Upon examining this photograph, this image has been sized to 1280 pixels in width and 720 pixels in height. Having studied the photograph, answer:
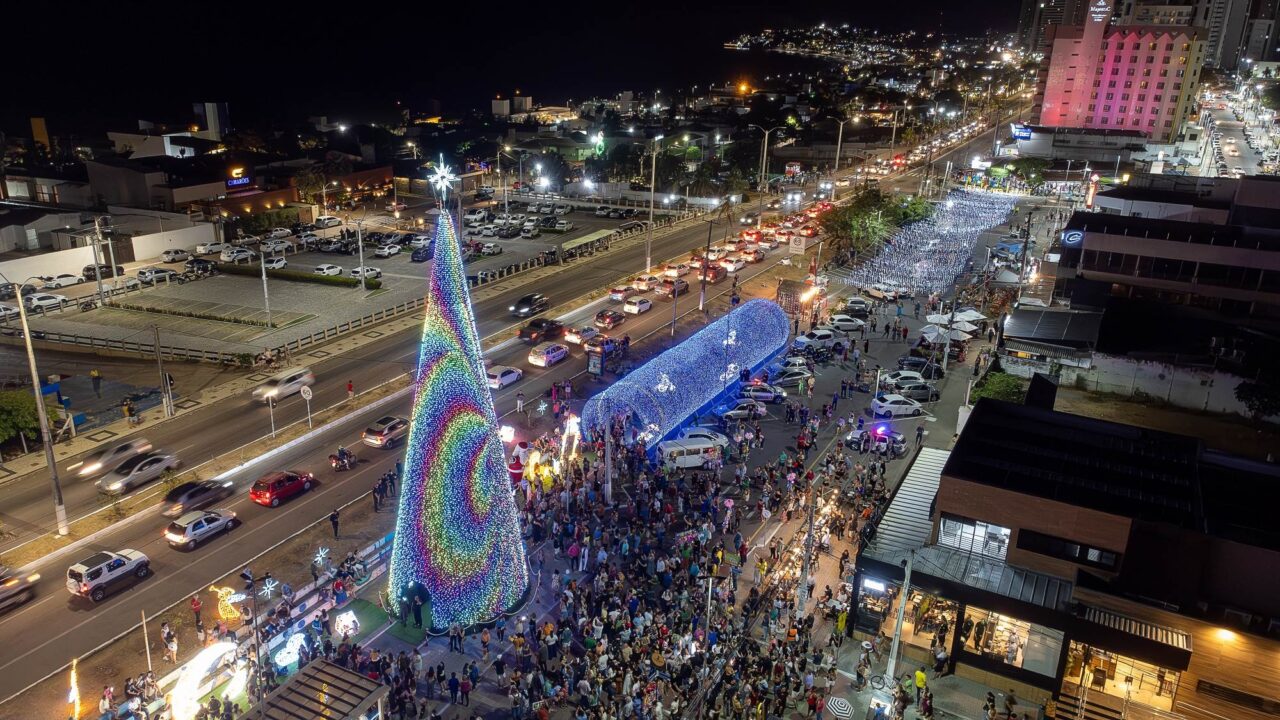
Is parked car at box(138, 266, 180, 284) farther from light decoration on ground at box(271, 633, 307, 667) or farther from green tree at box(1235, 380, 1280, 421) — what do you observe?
green tree at box(1235, 380, 1280, 421)

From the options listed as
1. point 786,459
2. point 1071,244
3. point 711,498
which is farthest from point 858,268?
point 711,498

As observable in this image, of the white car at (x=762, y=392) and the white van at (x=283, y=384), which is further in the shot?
the white car at (x=762, y=392)

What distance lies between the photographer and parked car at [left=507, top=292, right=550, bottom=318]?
172ft

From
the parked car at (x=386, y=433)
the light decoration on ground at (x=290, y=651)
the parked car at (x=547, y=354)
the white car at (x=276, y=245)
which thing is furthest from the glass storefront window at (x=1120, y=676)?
the white car at (x=276, y=245)

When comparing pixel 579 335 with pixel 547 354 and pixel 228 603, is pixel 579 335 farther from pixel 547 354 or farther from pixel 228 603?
pixel 228 603

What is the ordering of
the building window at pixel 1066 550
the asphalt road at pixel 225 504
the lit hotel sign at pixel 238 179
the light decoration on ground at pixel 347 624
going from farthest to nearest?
the lit hotel sign at pixel 238 179
the asphalt road at pixel 225 504
the building window at pixel 1066 550
the light decoration on ground at pixel 347 624

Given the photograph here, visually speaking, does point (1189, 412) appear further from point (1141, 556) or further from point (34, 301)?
point (34, 301)

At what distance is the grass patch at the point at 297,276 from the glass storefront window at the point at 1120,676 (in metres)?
49.7

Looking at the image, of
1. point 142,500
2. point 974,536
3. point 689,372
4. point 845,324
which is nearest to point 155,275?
point 142,500

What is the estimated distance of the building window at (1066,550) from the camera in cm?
2183

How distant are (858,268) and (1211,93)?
17867 cm

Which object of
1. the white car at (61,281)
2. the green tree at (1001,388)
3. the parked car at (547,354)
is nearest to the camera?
the green tree at (1001,388)

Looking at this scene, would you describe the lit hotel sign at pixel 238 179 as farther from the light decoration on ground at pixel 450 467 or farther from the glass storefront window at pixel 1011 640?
the glass storefront window at pixel 1011 640

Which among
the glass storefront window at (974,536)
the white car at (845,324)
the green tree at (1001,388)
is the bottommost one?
the white car at (845,324)
